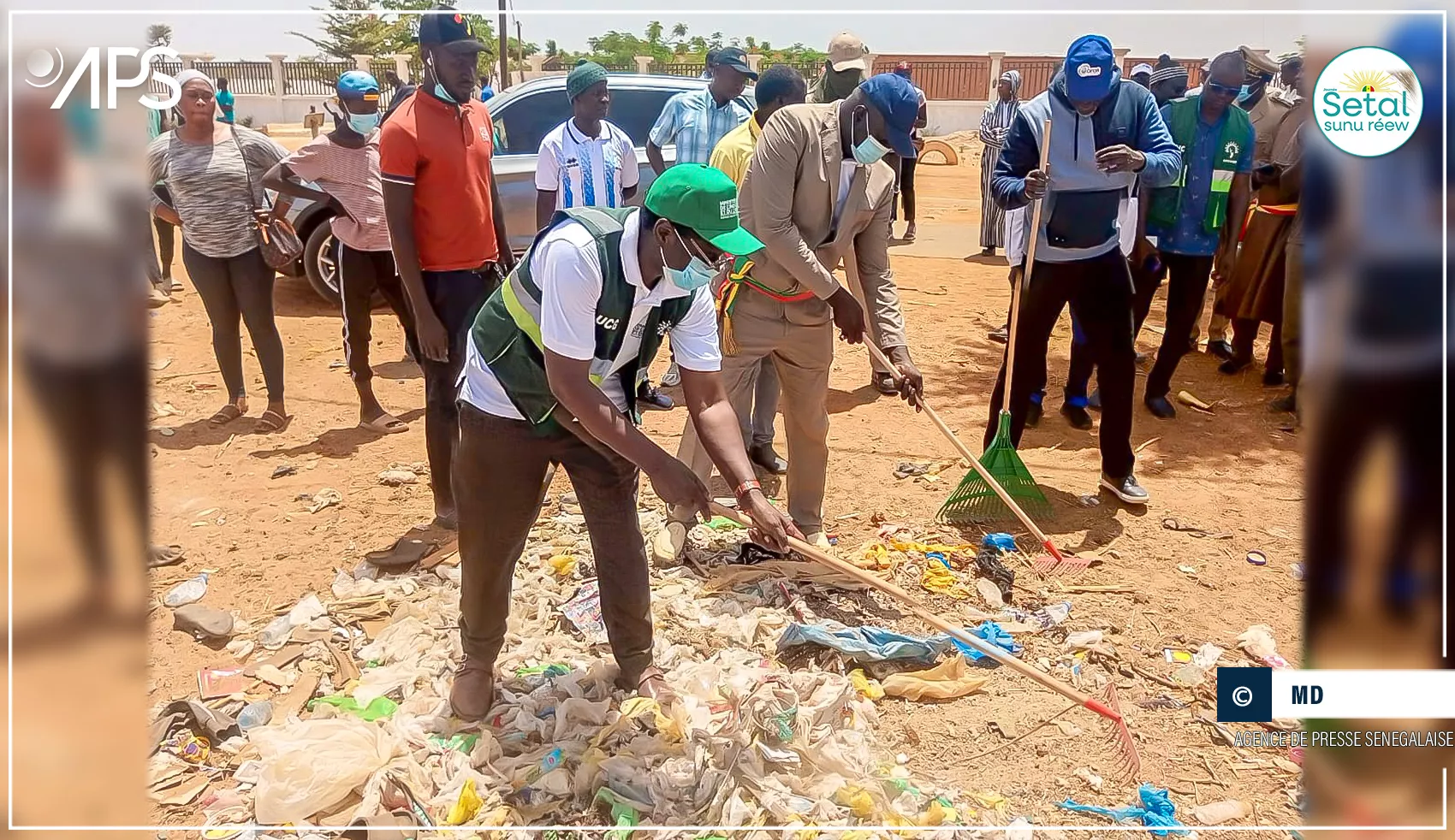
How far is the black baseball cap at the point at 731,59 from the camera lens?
7.06 metres

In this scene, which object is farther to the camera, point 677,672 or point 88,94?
point 677,672

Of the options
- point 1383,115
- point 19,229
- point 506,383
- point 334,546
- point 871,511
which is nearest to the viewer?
point 19,229

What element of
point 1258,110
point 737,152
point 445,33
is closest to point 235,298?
point 445,33

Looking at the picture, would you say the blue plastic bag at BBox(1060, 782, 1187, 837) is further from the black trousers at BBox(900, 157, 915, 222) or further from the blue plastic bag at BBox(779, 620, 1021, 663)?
the black trousers at BBox(900, 157, 915, 222)

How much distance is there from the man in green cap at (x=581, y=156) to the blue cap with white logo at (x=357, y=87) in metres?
1.08

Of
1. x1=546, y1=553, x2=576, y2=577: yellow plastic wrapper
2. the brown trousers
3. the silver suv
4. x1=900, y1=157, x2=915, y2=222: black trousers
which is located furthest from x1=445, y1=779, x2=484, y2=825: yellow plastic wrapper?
x1=900, y1=157, x2=915, y2=222: black trousers

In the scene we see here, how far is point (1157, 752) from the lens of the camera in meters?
3.36

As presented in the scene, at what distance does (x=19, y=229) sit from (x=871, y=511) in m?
4.13

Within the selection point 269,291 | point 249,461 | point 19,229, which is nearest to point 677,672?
point 19,229

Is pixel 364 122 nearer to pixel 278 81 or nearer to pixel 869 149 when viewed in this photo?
pixel 869 149

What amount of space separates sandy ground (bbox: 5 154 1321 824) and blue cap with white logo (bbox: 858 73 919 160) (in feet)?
5.71

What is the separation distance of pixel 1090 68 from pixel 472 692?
3799mm

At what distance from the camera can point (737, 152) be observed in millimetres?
4992

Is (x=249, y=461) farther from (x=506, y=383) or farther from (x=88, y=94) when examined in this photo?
(x=88, y=94)
